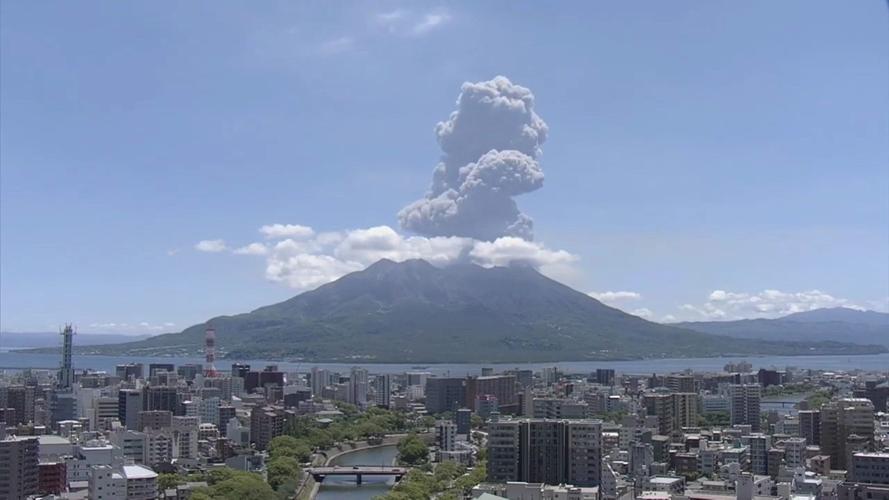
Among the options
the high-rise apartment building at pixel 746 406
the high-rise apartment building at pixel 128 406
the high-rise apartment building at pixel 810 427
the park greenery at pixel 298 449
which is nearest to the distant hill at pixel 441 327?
the park greenery at pixel 298 449

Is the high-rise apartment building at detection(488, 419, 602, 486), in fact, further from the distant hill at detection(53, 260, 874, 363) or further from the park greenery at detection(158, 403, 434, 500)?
the distant hill at detection(53, 260, 874, 363)

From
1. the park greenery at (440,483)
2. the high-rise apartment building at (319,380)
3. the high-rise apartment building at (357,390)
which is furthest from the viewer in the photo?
the high-rise apartment building at (319,380)

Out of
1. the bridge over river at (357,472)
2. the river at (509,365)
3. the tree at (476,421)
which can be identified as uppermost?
the river at (509,365)

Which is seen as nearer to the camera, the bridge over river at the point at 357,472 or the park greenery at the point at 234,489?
the park greenery at the point at 234,489

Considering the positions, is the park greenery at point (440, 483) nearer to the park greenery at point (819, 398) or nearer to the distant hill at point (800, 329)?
the park greenery at point (819, 398)

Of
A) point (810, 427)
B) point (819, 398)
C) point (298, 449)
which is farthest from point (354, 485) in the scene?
point (819, 398)

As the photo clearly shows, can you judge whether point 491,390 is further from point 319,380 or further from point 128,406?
point 128,406

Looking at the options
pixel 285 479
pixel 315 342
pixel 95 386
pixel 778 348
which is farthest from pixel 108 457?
pixel 778 348
